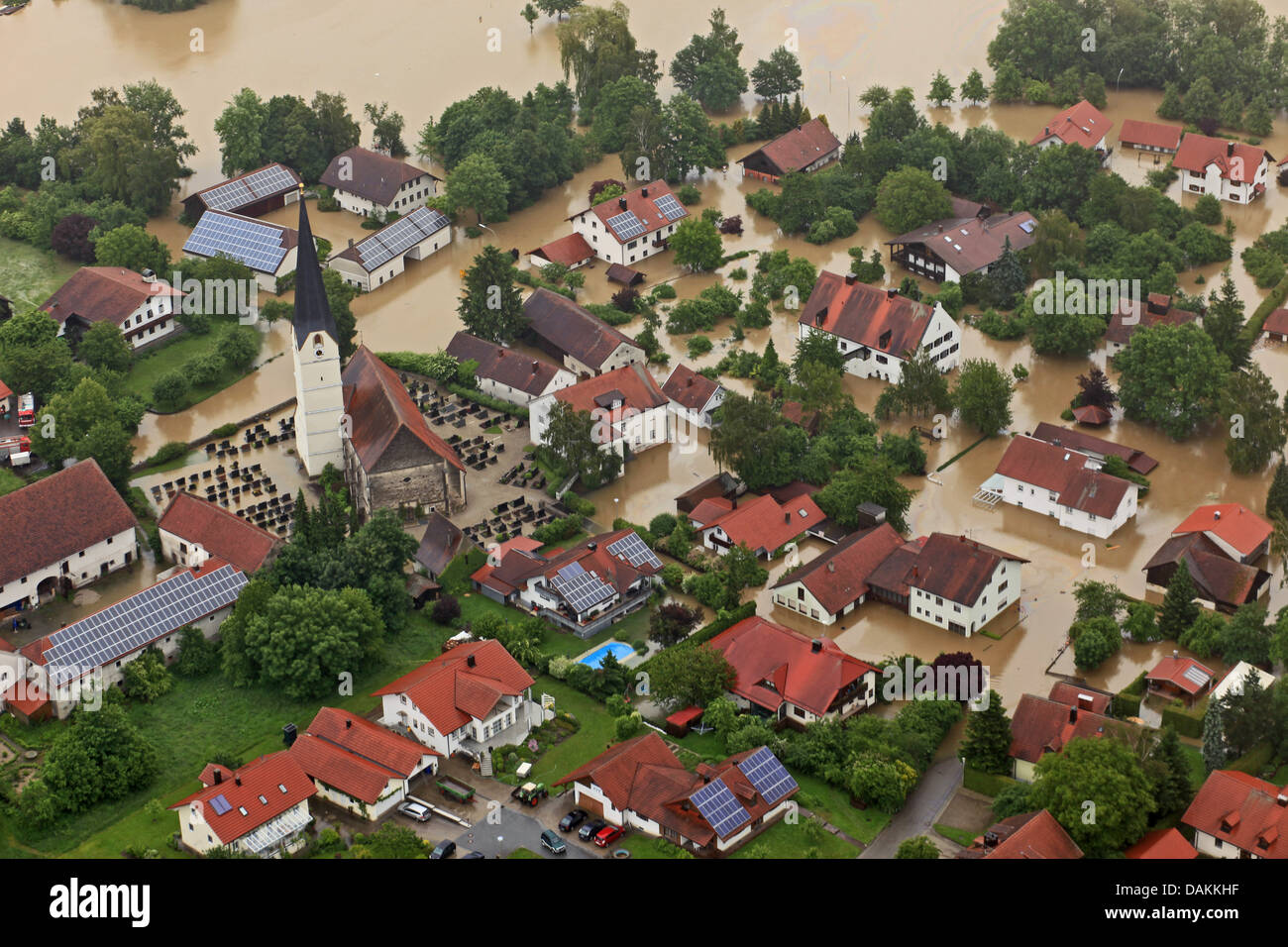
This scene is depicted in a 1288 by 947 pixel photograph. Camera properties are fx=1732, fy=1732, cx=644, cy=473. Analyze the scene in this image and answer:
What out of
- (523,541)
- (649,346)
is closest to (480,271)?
(649,346)

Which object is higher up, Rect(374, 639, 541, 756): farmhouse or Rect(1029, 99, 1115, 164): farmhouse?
Rect(1029, 99, 1115, 164): farmhouse

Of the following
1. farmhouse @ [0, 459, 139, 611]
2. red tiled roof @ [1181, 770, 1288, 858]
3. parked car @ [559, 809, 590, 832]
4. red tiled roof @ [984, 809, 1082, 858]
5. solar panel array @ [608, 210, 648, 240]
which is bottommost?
farmhouse @ [0, 459, 139, 611]

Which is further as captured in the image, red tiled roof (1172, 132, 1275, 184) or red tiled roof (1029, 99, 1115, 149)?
red tiled roof (1029, 99, 1115, 149)

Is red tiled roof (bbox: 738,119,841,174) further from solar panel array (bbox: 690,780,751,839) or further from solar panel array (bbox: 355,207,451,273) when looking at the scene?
solar panel array (bbox: 690,780,751,839)

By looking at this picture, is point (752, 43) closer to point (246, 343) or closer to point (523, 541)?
point (246, 343)

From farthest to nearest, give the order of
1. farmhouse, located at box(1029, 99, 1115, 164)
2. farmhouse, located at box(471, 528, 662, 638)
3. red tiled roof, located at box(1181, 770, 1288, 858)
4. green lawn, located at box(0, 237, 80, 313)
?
1. farmhouse, located at box(1029, 99, 1115, 164)
2. green lawn, located at box(0, 237, 80, 313)
3. farmhouse, located at box(471, 528, 662, 638)
4. red tiled roof, located at box(1181, 770, 1288, 858)

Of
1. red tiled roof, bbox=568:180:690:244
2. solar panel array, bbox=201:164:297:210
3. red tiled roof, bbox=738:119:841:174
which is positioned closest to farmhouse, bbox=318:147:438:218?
solar panel array, bbox=201:164:297:210
